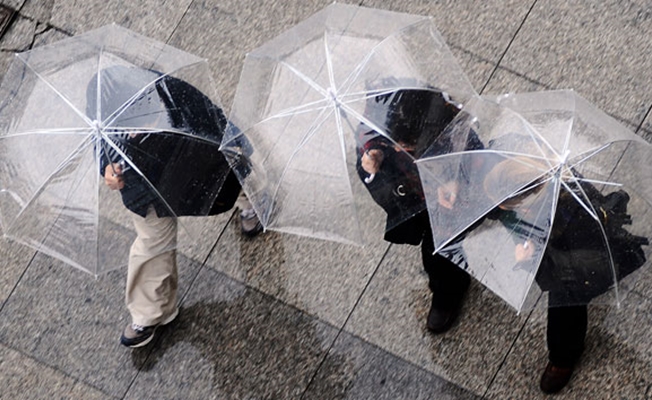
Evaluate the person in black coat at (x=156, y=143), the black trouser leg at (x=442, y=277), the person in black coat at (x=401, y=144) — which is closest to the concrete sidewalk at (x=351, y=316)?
the black trouser leg at (x=442, y=277)

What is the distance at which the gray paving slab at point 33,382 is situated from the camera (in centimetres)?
571

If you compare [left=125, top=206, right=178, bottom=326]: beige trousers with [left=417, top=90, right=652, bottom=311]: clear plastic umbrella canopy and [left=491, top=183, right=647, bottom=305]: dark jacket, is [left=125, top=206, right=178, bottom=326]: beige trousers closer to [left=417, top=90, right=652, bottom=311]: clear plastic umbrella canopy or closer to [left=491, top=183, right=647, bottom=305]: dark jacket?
[left=417, top=90, right=652, bottom=311]: clear plastic umbrella canopy

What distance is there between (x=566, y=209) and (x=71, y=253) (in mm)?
2431

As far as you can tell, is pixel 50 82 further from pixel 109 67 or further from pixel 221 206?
pixel 221 206

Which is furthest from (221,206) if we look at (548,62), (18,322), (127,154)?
(548,62)

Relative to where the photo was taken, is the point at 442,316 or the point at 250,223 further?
the point at 250,223

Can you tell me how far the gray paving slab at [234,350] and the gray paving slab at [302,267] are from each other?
8 cm

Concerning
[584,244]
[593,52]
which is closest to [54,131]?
[584,244]

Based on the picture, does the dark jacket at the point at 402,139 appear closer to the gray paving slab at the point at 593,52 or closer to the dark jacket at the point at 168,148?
the dark jacket at the point at 168,148

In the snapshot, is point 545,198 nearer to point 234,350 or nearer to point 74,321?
point 234,350

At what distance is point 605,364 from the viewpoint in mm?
5371

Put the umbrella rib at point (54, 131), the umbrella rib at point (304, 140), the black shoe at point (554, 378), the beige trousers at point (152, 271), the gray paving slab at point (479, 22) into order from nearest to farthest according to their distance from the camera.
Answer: the umbrella rib at point (304, 140)
the umbrella rib at point (54, 131)
the beige trousers at point (152, 271)
the black shoe at point (554, 378)
the gray paving slab at point (479, 22)

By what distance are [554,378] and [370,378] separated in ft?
3.49

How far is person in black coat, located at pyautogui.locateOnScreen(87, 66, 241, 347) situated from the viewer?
14.5 ft
